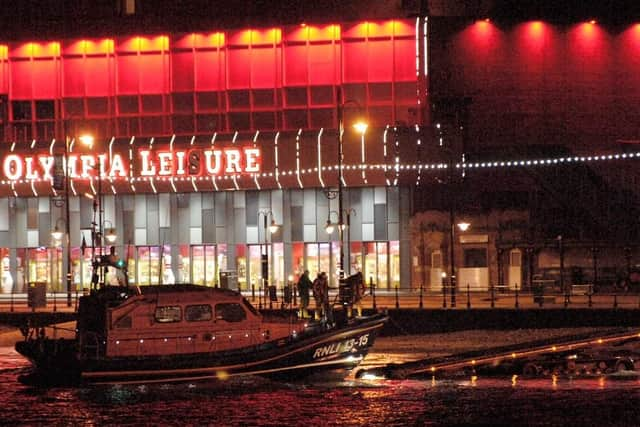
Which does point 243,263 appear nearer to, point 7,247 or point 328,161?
point 328,161

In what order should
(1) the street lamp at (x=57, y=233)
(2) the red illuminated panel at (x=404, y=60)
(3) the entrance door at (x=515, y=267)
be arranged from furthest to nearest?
1. (2) the red illuminated panel at (x=404, y=60)
2. (1) the street lamp at (x=57, y=233)
3. (3) the entrance door at (x=515, y=267)

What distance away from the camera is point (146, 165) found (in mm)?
71250

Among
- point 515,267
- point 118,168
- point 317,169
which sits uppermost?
point 118,168

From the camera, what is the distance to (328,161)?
68.8m

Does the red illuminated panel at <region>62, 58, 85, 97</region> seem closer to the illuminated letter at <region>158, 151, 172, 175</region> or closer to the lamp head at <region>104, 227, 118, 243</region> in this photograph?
the illuminated letter at <region>158, 151, 172, 175</region>

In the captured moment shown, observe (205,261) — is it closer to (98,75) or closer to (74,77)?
(98,75)

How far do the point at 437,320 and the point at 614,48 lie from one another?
103 feet

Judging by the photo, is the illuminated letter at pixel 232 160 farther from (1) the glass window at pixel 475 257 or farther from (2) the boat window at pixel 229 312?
(2) the boat window at pixel 229 312

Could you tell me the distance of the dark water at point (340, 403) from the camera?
28281mm

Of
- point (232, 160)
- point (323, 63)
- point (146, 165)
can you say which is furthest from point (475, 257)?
point (146, 165)

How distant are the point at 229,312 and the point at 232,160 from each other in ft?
122

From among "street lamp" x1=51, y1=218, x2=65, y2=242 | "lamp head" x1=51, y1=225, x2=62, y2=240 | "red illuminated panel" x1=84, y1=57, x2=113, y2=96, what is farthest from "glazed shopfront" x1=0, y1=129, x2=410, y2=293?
"red illuminated panel" x1=84, y1=57, x2=113, y2=96

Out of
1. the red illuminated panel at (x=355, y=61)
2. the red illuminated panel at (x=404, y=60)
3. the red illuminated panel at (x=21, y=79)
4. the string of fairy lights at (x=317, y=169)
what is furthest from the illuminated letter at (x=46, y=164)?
the red illuminated panel at (x=404, y=60)

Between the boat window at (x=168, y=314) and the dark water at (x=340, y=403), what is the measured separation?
2110 millimetres
